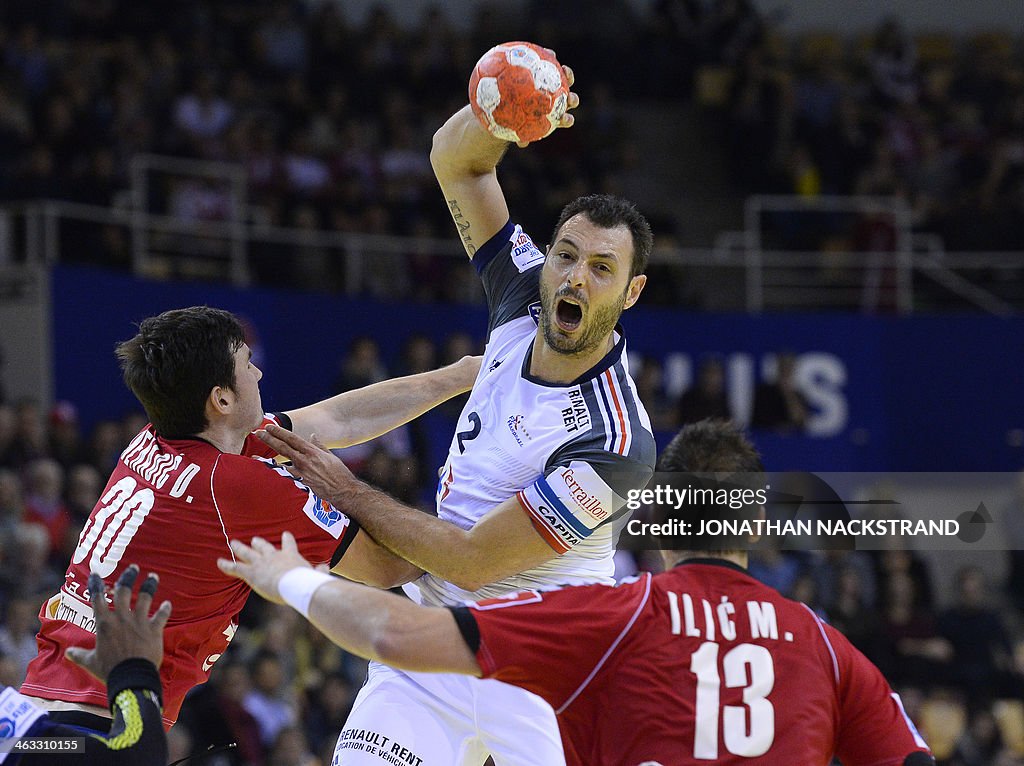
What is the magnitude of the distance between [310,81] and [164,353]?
14983 mm

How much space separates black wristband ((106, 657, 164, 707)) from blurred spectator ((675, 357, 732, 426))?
1194 cm

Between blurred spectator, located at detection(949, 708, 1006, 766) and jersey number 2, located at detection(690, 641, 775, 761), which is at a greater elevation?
jersey number 2, located at detection(690, 641, 775, 761)

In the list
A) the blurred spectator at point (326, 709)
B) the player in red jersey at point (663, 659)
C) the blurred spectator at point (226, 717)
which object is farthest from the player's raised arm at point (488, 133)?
the blurred spectator at point (326, 709)

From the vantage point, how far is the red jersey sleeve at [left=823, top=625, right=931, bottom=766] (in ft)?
14.8

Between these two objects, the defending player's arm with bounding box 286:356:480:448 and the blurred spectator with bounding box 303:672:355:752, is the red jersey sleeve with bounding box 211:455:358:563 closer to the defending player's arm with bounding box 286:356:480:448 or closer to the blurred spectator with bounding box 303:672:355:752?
the defending player's arm with bounding box 286:356:480:448

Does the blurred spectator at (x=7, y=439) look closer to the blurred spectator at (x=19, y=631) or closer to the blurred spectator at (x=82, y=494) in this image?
the blurred spectator at (x=82, y=494)

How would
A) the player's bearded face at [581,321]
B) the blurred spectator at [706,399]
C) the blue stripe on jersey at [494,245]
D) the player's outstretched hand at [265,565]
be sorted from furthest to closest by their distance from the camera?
1. the blurred spectator at [706,399]
2. the blue stripe on jersey at [494,245]
3. the player's bearded face at [581,321]
4. the player's outstretched hand at [265,565]

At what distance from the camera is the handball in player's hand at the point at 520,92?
611 cm

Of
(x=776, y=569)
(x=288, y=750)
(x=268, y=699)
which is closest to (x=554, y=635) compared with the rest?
(x=288, y=750)

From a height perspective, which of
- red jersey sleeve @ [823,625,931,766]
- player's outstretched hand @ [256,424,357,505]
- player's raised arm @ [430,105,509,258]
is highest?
player's raised arm @ [430,105,509,258]

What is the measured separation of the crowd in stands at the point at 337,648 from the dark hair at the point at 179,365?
5433mm

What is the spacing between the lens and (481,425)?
6180mm

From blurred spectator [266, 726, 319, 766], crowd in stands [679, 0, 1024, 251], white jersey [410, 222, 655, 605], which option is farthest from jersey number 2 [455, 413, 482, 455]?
crowd in stands [679, 0, 1024, 251]

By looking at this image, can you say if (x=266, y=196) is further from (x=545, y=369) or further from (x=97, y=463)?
(x=545, y=369)
